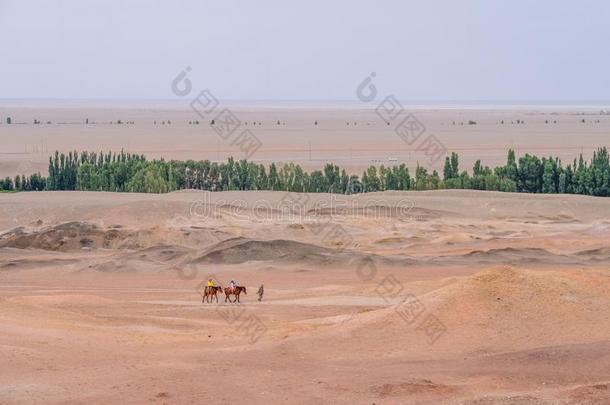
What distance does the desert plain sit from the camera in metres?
17.3

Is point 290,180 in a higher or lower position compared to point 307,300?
higher

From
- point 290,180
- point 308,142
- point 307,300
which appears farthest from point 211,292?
point 308,142

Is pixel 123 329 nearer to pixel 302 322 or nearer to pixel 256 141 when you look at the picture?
pixel 302 322

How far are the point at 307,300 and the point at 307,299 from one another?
23 centimetres

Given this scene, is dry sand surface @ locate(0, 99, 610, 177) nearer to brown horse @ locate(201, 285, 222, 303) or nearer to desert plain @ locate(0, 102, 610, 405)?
desert plain @ locate(0, 102, 610, 405)

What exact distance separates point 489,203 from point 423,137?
6653 centimetres

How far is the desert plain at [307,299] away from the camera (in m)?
17.3

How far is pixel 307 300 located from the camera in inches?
1113

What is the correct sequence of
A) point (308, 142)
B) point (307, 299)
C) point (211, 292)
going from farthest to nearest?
point (308, 142), point (307, 299), point (211, 292)

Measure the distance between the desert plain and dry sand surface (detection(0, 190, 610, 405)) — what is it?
6 cm

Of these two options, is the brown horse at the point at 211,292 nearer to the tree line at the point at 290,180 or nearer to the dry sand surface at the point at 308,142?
the tree line at the point at 290,180

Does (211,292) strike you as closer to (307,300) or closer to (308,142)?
(307,300)

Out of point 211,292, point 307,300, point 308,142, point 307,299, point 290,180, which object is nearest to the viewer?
point 211,292

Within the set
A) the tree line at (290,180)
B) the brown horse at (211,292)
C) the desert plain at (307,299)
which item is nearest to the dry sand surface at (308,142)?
the tree line at (290,180)
